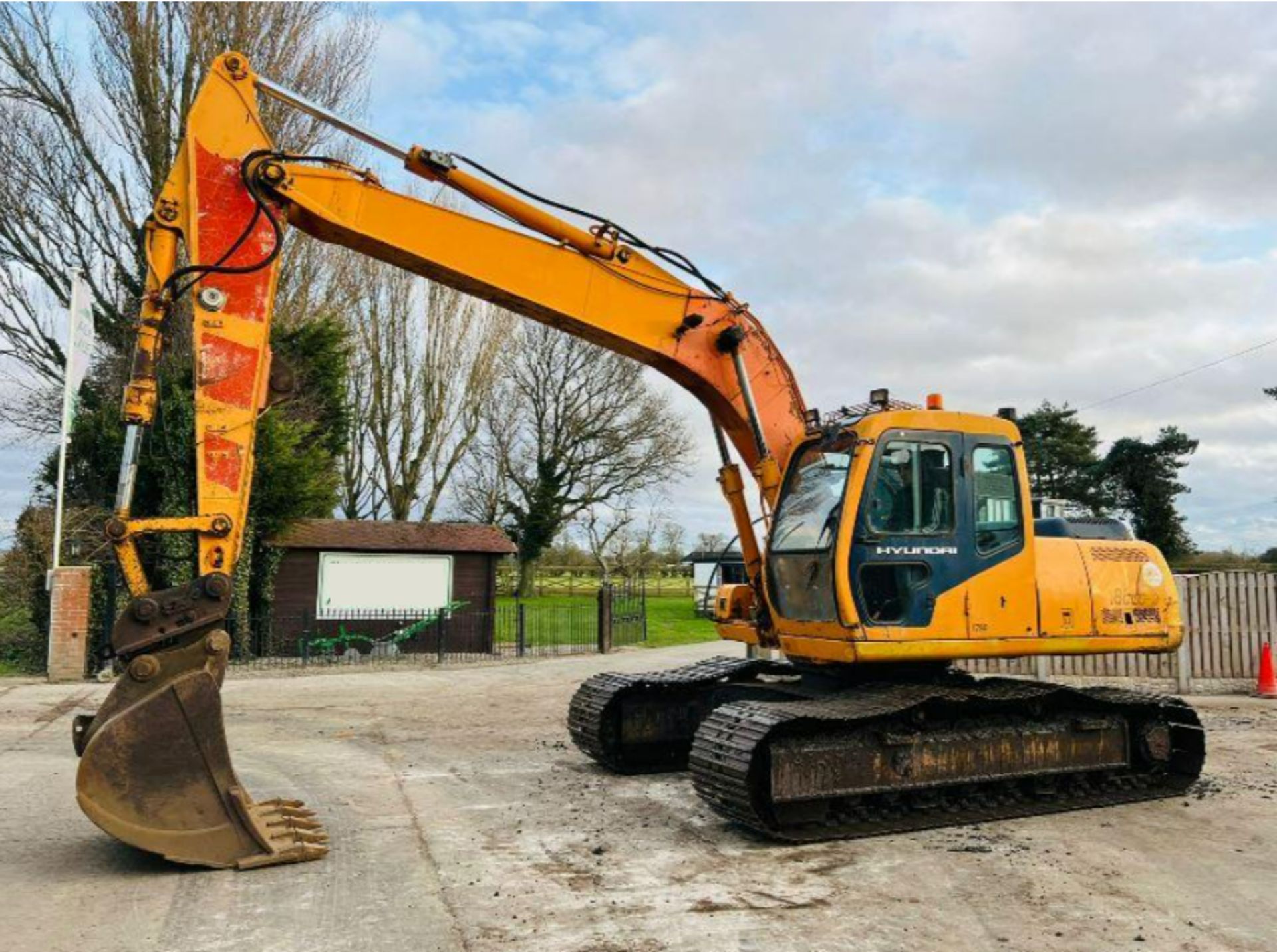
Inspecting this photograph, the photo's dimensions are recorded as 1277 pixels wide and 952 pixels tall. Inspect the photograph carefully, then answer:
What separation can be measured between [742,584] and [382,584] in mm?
14155

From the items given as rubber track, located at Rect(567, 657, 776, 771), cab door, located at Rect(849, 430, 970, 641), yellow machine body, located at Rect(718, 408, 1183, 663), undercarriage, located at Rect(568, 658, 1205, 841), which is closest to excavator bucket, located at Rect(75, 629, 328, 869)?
undercarriage, located at Rect(568, 658, 1205, 841)

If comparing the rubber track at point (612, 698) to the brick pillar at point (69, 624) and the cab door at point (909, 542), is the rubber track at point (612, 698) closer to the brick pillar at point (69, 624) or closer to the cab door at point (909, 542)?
the cab door at point (909, 542)

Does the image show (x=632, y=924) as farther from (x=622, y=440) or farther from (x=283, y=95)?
(x=622, y=440)

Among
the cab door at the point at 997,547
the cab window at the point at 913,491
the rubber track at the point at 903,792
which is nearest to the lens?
the rubber track at the point at 903,792

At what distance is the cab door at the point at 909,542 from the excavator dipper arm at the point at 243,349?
0.95 m

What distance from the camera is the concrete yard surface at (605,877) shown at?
4.46 meters

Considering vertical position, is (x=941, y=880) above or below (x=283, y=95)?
below

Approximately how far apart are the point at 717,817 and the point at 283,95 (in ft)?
17.7

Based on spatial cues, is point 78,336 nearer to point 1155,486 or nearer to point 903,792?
point 903,792

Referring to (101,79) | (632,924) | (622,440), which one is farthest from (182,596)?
(622,440)

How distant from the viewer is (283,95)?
6289 mm

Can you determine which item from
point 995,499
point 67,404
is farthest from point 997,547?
point 67,404

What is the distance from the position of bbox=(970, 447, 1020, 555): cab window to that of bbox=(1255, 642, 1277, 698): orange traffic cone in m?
7.77

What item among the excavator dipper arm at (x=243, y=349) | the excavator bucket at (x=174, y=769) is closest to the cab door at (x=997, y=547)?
the excavator dipper arm at (x=243, y=349)
